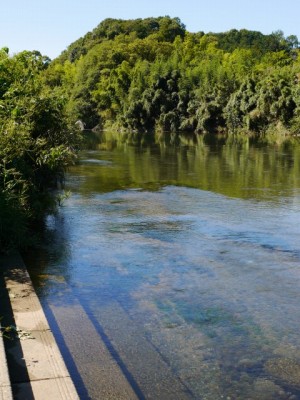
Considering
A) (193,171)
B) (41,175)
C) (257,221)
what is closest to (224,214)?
(257,221)

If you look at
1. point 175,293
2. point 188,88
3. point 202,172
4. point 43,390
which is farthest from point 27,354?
point 188,88

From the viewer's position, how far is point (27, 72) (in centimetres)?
1473

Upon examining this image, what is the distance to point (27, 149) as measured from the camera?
11.5 m

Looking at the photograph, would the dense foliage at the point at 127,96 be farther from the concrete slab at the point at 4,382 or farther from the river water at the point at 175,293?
the concrete slab at the point at 4,382

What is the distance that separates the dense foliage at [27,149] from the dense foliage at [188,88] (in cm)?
1755

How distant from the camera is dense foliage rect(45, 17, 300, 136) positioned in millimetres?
57406

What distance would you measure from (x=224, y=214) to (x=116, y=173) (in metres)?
10.2

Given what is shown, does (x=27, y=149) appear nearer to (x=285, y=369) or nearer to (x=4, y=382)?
(x=285, y=369)

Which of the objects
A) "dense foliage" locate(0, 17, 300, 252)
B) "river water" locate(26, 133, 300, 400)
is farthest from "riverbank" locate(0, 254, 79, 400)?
"dense foliage" locate(0, 17, 300, 252)

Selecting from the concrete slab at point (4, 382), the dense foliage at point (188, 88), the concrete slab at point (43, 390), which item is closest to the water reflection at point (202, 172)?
the dense foliage at point (188, 88)

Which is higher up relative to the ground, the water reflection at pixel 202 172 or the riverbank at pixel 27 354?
the water reflection at pixel 202 172

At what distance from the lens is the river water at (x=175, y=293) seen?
5.69 m

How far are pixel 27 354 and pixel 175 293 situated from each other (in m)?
3.27

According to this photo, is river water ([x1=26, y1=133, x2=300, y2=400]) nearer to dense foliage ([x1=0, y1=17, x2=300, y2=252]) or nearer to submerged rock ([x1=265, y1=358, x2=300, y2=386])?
submerged rock ([x1=265, y1=358, x2=300, y2=386])
